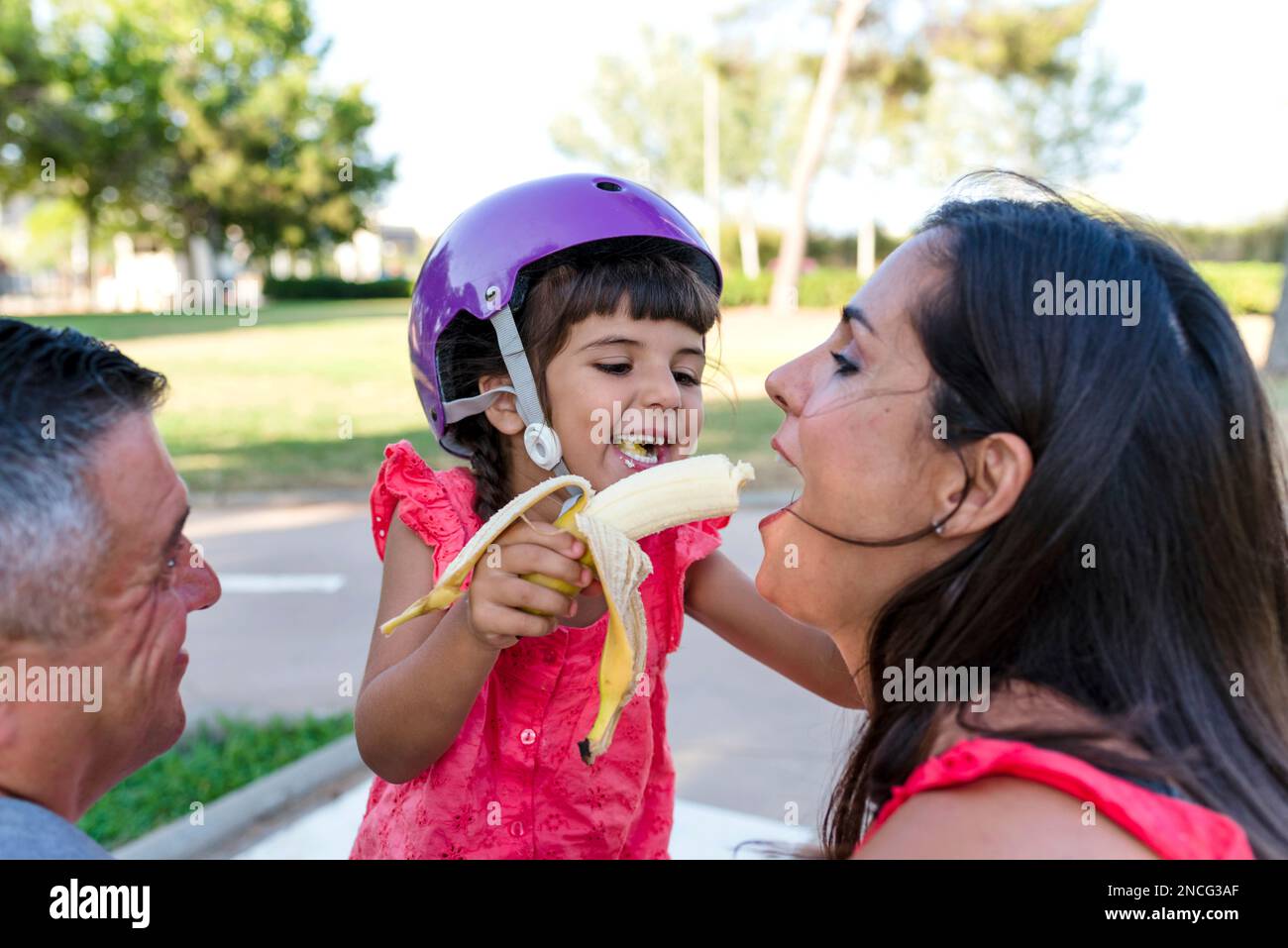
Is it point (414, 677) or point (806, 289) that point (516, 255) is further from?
point (806, 289)

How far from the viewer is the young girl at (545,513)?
2.23 metres

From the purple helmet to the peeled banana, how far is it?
0.42 m

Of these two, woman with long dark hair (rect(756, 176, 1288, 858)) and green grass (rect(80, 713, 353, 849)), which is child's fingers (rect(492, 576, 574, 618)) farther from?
green grass (rect(80, 713, 353, 849))

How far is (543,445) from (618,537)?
0.56 m

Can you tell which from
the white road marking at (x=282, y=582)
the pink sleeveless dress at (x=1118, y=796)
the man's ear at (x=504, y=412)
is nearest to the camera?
the pink sleeveless dress at (x=1118, y=796)

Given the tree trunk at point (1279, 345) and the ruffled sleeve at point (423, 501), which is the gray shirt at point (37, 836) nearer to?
the ruffled sleeve at point (423, 501)

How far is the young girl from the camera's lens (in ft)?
7.32

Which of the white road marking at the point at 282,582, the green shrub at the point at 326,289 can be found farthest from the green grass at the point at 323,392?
the green shrub at the point at 326,289

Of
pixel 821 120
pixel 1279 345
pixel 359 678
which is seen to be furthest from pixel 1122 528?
pixel 821 120

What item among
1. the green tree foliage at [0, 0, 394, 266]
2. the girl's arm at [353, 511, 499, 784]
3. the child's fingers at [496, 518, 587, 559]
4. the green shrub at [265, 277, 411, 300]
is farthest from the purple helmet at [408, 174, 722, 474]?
the green shrub at [265, 277, 411, 300]

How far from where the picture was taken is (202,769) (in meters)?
4.20

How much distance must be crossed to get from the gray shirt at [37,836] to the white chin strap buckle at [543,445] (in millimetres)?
1148
